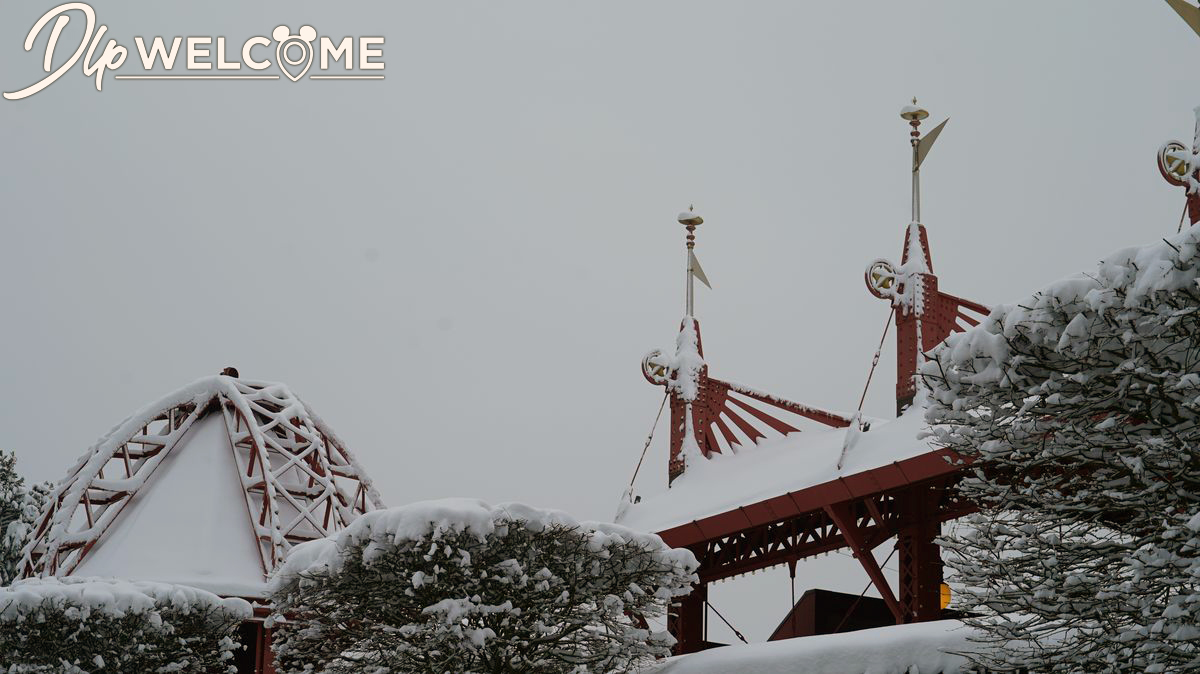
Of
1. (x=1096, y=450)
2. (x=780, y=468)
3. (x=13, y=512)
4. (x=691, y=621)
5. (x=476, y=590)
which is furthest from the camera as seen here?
(x=13, y=512)

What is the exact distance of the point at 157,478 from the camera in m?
37.1

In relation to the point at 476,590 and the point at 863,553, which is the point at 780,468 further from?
the point at 476,590

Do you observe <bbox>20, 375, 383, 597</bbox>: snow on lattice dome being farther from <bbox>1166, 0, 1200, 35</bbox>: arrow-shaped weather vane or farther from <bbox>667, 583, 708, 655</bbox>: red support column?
<bbox>1166, 0, 1200, 35</bbox>: arrow-shaped weather vane

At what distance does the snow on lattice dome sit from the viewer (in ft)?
113

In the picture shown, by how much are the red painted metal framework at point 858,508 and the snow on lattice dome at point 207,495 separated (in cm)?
1008

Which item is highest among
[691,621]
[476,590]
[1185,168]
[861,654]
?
[1185,168]

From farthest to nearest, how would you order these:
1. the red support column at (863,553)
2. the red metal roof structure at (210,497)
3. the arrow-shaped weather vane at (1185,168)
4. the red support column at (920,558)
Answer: the red metal roof structure at (210,497) → the red support column at (920,558) → the red support column at (863,553) → the arrow-shaped weather vane at (1185,168)

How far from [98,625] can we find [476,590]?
9.31 metres

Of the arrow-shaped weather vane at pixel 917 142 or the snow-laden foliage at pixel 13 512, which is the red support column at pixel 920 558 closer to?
the arrow-shaped weather vane at pixel 917 142

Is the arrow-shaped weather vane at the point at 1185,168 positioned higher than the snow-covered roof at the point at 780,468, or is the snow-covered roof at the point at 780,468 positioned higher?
the arrow-shaped weather vane at the point at 1185,168

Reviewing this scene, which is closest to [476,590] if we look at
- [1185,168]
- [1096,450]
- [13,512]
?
[1096,450]

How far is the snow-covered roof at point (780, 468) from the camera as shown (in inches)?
926

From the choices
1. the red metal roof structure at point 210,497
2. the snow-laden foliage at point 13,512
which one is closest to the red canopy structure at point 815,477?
the red metal roof structure at point 210,497

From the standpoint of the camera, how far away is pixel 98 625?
2581 centimetres
